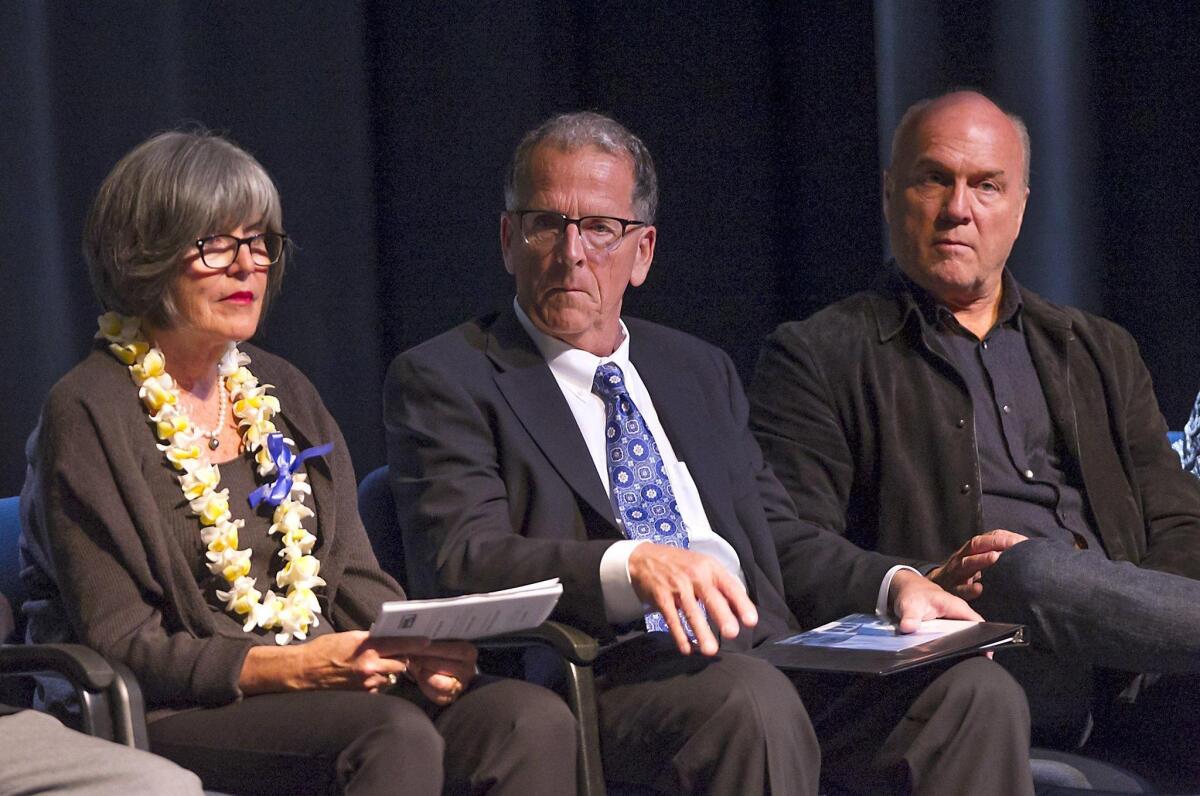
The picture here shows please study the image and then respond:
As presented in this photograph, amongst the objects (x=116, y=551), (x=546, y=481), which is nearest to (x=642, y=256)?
(x=546, y=481)

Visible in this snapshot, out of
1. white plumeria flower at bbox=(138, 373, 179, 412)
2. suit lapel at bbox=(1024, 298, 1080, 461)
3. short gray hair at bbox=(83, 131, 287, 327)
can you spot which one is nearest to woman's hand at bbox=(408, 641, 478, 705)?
white plumeria flower at bbox=(138, 373, 179, 412)

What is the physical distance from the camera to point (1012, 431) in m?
3.07

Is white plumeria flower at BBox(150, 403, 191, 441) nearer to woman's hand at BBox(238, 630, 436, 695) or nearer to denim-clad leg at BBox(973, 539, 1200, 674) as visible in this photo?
woman's hand at BBox(238, 630, 436, 695)

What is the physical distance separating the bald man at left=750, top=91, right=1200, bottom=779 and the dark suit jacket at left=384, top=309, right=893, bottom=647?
0.16 m

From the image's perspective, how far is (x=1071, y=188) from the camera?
399cm

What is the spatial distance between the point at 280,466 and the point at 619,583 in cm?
55

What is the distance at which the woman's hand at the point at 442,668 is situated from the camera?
2.27 m

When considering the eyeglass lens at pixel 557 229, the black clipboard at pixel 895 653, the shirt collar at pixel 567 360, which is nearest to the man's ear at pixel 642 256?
the eyeglass lens at pixel 557 229

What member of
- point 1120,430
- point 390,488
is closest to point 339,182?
point 390,488

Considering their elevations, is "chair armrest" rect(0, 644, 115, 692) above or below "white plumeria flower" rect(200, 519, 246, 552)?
below

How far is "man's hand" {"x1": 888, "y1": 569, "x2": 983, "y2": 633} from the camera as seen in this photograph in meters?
2.51

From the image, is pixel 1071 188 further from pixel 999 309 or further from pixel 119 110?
pixel 119 110

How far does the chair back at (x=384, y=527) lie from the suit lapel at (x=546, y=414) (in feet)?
0.91

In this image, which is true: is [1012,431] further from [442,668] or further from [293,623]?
[293,623]
